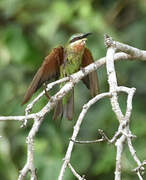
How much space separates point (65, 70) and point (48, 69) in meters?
0.31

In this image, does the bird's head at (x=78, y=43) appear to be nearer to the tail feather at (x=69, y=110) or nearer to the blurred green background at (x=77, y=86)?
the tail feather at (x=69, y=110)

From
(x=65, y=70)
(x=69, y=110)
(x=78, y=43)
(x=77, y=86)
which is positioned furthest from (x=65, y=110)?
(x=77, y=86)

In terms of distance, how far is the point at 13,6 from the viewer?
3.70 metres

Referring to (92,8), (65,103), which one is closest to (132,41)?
(92,8)

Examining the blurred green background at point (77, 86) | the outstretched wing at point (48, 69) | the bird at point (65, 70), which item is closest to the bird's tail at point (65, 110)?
the bird at point (65, 70)

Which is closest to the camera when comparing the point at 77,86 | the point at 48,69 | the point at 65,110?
the point at 48,69

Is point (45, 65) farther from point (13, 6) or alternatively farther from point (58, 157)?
point (13, 6)

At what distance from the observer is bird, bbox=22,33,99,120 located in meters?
2.37

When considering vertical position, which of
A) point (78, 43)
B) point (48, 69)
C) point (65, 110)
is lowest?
point (65, 110)

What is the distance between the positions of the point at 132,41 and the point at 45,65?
157cm

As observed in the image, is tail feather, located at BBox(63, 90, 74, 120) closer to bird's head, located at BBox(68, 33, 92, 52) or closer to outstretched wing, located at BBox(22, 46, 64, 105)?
outstretched wing, located at BBox(22, 46, 64, 105)

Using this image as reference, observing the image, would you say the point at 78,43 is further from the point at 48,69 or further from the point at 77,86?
the point at 77,86

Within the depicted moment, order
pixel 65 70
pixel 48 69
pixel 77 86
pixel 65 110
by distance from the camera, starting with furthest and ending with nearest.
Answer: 1. pixel 77 86
2. pixel 65 70
3. pixel 65 110
4. pixel 48 69

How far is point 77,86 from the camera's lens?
12.3ft
